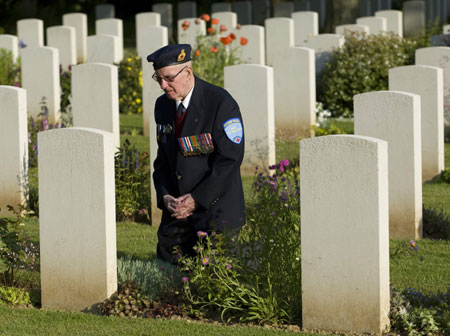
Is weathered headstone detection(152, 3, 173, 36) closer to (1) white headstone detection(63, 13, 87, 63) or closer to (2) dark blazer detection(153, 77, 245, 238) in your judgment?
(1) white headstone detection(63, 13, 87, 63)

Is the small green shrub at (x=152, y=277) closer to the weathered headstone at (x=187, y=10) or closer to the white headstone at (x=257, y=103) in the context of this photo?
the white headstone at (x=257, y=103)

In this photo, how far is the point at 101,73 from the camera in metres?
9.57

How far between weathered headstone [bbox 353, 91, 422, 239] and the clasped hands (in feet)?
7.43

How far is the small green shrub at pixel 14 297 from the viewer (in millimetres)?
6062

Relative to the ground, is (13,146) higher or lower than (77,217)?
higher

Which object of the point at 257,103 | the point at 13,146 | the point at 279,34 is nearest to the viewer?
the point at 13,146

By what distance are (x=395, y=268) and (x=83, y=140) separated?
90.1 inches

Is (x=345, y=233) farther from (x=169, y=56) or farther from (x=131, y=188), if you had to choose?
(x=131, y=188)

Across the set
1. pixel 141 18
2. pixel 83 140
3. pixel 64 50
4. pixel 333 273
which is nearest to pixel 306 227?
pixel 333 273

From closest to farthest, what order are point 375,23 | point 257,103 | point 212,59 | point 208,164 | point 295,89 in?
point 208,164, point 257,103, point 295,89, point 212,59, point 375,23

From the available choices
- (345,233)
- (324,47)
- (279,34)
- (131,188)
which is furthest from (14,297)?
(279,34)

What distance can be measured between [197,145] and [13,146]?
116 inches

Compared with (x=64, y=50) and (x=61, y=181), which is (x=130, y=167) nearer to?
(x=61, y=181)

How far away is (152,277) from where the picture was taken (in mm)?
6102
